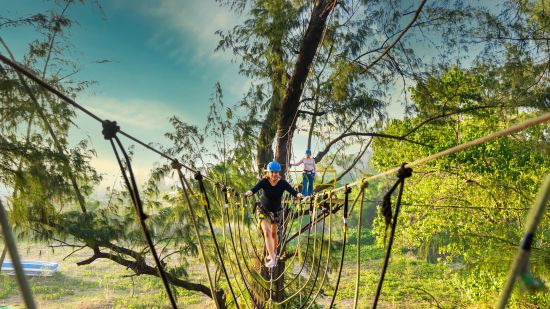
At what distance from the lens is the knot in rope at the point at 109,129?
1.28 meters

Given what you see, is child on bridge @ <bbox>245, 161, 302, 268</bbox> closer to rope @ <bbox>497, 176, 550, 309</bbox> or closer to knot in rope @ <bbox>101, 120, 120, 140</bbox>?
knot in rope @ <bbox>101, 120, 120, 140</bbox>

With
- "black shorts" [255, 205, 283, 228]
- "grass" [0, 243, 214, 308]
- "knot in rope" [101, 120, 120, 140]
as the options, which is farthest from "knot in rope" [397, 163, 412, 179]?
"grass" [0, 243, 214, 308]

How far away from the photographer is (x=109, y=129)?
1283 millimetres

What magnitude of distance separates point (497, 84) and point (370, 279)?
42.3ft

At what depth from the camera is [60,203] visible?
444cm

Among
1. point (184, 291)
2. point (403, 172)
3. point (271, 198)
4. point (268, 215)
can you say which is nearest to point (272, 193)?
point (271, 198)

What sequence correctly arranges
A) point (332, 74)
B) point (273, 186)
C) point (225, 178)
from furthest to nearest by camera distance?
point (225, 178) → point (332, 74) → point (273, 186)

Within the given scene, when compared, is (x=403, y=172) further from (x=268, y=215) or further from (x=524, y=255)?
(x=268, y=215)

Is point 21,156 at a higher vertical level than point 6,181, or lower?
higher

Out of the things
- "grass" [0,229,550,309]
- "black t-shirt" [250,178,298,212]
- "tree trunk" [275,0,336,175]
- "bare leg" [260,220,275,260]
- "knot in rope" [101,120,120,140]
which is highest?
"tree trunk" [275,0,336,175]

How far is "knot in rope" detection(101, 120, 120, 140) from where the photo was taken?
1.28 metres

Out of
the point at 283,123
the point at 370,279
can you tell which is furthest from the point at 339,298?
the point at 283,123

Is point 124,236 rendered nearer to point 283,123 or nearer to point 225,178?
point 225,178

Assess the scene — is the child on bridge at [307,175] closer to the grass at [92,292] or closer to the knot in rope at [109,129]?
the knot in rope at [109,129]
